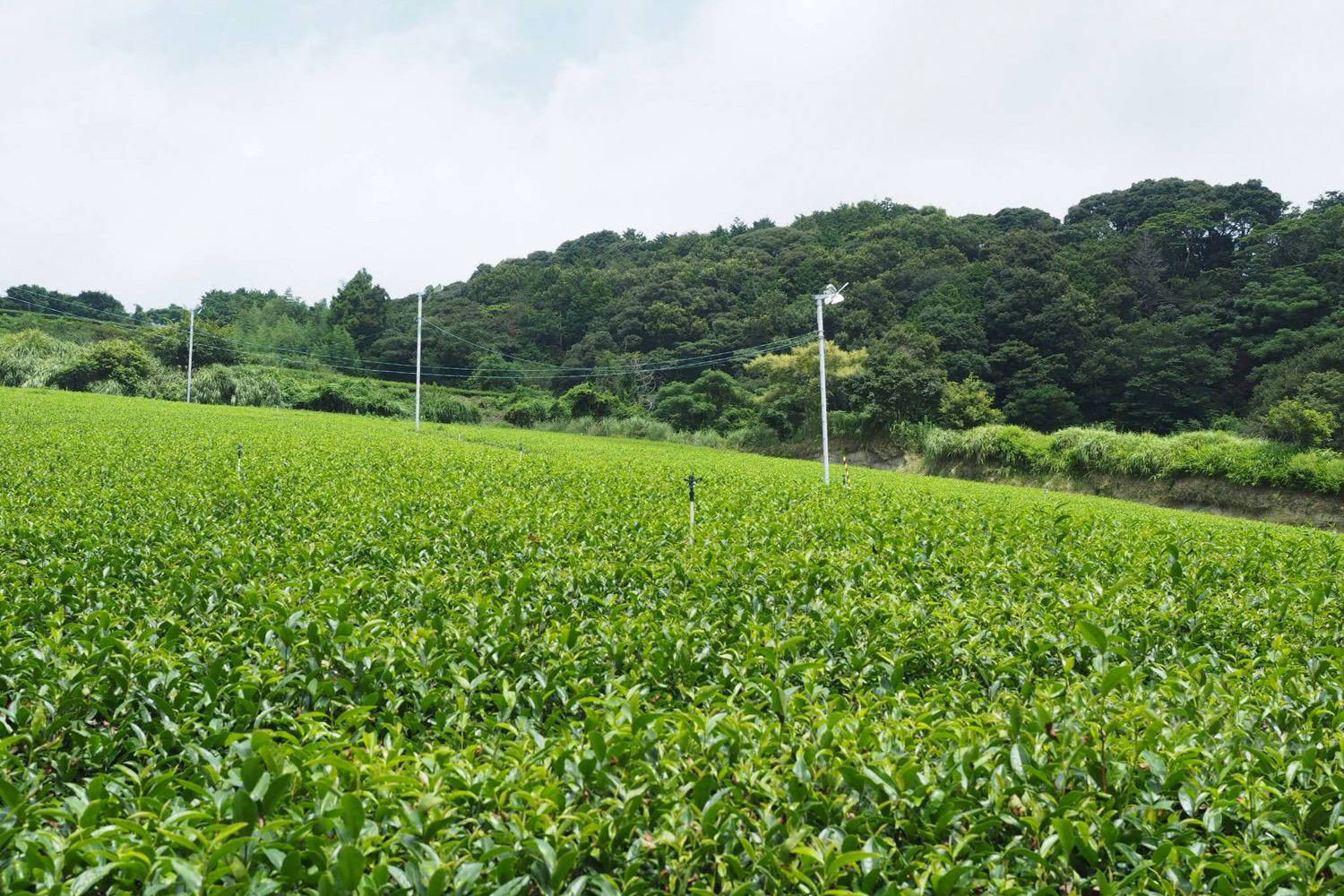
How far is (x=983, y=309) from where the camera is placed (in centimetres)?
4759

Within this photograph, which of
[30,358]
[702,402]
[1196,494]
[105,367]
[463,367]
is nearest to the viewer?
[1196,494]

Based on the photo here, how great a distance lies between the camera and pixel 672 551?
668cm

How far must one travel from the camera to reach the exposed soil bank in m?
23.2

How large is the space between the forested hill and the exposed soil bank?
24.7 ft

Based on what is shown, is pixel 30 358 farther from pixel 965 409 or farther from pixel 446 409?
pixel 965 409

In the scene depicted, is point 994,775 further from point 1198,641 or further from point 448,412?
point 448,412

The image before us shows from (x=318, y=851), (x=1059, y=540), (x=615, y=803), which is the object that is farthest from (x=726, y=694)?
(x=1059, y=540)

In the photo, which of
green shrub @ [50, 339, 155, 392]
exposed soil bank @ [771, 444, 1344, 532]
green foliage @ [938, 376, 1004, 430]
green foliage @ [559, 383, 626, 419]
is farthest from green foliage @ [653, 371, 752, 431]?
green shrub @ [50, 339, 155, 392]

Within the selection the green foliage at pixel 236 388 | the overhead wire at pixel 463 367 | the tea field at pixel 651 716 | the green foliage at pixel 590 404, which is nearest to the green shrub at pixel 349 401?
the green foliage at pixel 236 388

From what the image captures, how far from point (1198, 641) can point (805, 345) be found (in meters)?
38.3

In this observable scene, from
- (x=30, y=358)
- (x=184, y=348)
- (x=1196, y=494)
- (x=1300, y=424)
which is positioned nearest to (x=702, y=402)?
(x=1196, y=494)

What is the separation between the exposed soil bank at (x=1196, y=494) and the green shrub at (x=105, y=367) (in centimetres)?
4379

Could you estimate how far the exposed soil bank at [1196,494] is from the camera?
23.2m

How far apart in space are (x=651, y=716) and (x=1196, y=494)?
96.9 ft
